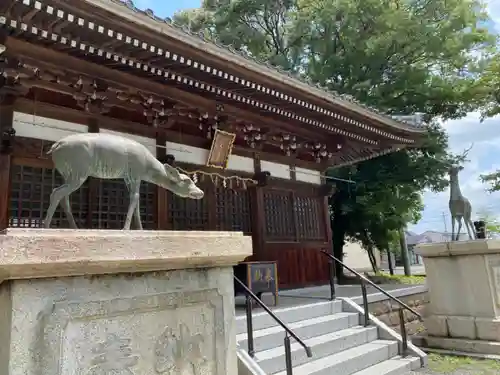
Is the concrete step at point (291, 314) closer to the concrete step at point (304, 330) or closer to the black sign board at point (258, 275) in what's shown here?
the concrete step at point (304, 330)

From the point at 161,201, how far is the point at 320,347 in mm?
3651

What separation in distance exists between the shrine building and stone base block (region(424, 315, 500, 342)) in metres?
3.18

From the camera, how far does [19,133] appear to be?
5.95 meters

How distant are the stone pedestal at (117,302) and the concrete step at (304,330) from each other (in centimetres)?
300

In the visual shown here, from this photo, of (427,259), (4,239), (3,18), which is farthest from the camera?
(427,259)

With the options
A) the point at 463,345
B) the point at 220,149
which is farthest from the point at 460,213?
the point at 220,149

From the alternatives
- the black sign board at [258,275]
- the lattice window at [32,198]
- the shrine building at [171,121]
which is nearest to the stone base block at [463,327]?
the black sign board at [258,275]

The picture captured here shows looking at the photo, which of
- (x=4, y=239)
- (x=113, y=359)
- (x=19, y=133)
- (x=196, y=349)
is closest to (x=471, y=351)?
(x=196, y=349)

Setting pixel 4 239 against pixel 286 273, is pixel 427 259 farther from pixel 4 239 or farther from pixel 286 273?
pixel 4 239

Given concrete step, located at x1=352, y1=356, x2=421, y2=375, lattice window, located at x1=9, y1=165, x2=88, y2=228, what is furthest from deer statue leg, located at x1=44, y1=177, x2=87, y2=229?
concrete step, located at x1=352, y1=356, x2=421, y2=375

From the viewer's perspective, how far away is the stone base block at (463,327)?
→ 22.5 feet

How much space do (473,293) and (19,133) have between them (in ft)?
25.6

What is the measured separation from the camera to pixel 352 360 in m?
5.59

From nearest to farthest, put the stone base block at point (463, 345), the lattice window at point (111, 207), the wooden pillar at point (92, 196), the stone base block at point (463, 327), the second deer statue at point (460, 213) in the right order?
the wooden pillar at point (92, 196) < the lattice window at point (111, 207) < the stone base block at point (463, 345) < the stone base block at point (463, 327) < the second deer statue at point (460, 213)
